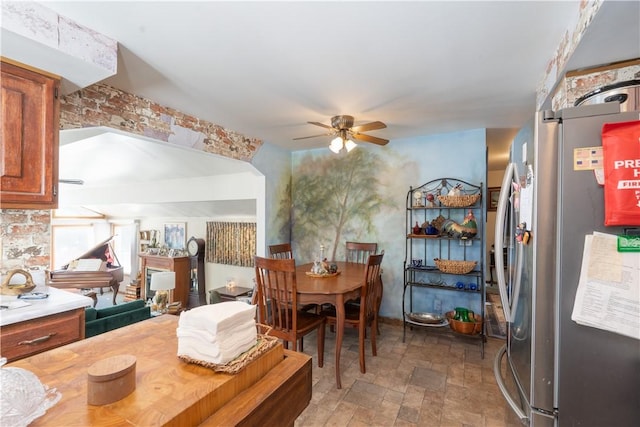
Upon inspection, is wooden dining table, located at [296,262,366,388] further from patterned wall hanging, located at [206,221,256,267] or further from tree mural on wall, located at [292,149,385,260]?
patterned wall hanging, located at [206,221,256,267]

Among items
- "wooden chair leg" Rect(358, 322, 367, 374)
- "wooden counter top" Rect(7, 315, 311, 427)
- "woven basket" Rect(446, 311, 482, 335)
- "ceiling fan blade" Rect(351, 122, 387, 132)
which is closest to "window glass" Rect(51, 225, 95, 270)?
"wooden chair leg" Rect(358, 322, 367, 374)

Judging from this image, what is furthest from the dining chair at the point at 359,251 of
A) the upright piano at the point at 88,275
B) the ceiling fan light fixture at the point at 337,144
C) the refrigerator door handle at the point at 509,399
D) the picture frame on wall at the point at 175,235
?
the upright piano at the point at 88,275

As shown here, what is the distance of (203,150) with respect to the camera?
3.13 m

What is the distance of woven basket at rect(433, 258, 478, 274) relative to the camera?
312 cm

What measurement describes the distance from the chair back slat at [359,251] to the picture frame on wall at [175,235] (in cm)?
410

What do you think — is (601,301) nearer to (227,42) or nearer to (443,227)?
(227,42)

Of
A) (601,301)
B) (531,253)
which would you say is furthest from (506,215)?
(601,301)

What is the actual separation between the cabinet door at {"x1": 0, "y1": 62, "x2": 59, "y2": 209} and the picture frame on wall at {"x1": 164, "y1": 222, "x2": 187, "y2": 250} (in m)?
4.88

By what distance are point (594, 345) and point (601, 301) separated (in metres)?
0.16

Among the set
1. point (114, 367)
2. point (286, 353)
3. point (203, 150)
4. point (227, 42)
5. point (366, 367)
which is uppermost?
point (227, 42)

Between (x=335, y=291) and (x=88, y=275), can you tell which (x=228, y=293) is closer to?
(x=88, y=275)

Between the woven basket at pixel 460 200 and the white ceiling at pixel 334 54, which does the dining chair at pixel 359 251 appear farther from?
the white ceiling at pixel 334 54

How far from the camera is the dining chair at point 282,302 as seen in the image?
94.4 inches

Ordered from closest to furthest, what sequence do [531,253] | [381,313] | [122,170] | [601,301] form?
[601,301] → [531,253] → [381,313] → [122,170]
